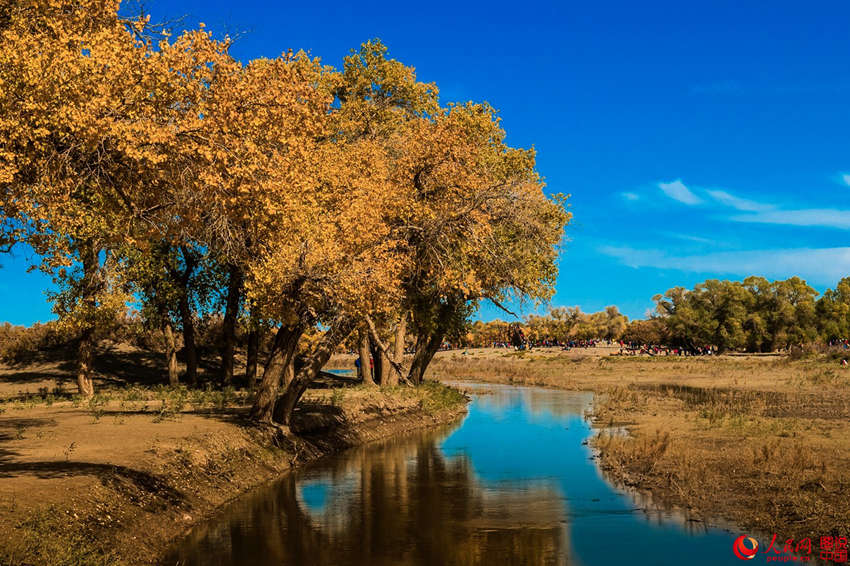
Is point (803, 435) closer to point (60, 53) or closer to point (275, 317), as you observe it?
point (275, 317)

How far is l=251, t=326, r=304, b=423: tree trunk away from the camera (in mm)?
26609

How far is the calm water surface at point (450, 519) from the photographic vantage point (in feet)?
50.2

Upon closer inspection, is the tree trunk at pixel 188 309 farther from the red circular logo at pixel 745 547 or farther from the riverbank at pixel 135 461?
the red circular logo at pixel 745 547

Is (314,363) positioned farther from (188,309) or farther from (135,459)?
(188,309)

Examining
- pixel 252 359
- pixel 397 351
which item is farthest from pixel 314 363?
pixel 252 359

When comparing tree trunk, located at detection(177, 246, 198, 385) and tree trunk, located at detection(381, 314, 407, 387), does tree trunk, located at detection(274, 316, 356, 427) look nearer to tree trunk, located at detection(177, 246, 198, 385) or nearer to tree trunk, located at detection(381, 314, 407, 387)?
tree trunk, located at detection(381, 314, 407, 387)

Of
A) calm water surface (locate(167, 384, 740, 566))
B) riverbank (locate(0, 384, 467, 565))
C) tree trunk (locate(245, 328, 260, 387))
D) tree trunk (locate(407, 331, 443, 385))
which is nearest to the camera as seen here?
Result: riverbank (locate(0, 384, 467, 565))

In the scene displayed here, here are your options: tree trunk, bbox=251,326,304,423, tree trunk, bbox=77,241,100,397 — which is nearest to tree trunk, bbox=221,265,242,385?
tree trunk, bbox=77,241,100,397

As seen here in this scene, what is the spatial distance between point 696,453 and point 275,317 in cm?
1323

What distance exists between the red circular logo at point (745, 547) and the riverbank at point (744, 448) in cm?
46

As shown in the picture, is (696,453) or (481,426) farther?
(481,426)

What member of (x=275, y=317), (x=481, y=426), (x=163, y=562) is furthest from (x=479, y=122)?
(x=163, y=562)

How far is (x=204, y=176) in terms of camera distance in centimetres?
1516

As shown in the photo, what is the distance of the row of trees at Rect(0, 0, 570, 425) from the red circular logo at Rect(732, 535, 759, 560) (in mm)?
11154
